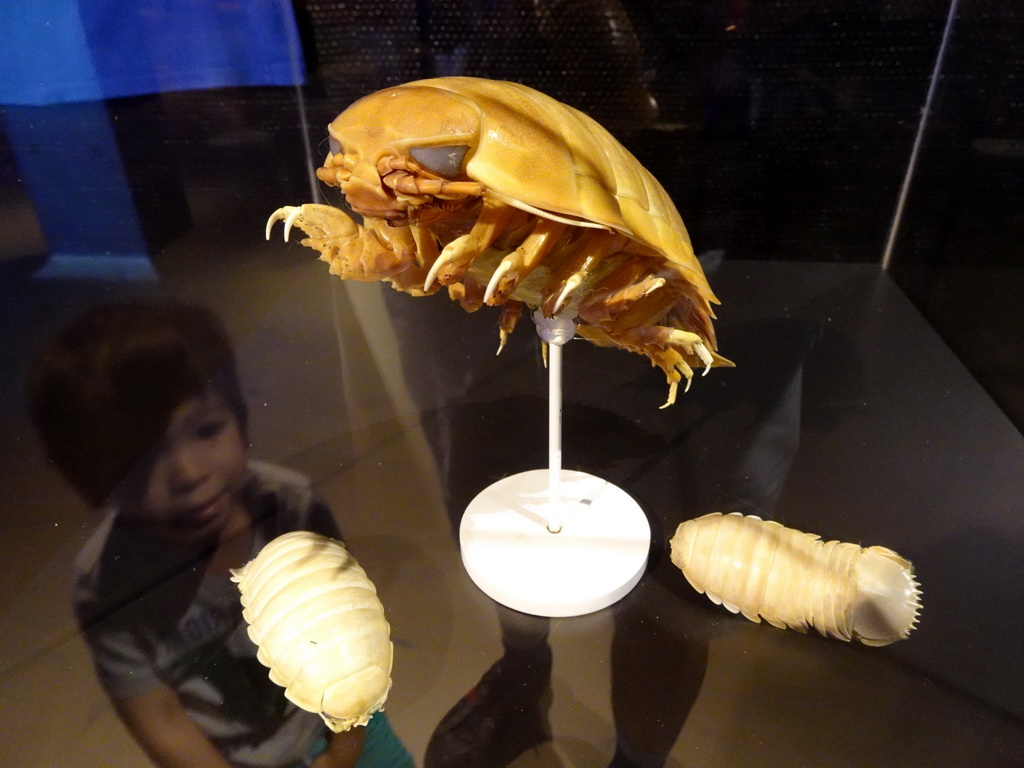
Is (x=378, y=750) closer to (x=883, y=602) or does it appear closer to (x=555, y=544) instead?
(x=555, y=544)

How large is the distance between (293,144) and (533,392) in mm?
994

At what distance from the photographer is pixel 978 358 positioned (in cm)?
174

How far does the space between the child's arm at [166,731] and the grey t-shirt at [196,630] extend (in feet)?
0.04

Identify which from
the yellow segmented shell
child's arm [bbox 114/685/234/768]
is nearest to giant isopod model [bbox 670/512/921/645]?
the yellow segmented shell

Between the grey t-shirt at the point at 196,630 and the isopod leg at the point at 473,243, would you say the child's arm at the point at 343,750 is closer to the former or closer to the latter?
the grey t-shirt at the point at 196,630

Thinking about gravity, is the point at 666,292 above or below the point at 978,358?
above

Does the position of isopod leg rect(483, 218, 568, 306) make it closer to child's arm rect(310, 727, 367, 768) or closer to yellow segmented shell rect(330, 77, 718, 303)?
yellow segmented shell rect(330, 77, 718, 303)

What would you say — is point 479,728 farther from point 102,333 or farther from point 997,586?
point 102,333

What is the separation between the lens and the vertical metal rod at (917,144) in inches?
70.4

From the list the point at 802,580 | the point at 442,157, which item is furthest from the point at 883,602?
the point at 442,157

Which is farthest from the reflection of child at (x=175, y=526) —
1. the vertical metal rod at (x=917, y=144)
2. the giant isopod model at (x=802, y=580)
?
the vertical metal rod at (x=917, y=144)

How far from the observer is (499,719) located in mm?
991

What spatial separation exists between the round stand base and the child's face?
51 centimetres

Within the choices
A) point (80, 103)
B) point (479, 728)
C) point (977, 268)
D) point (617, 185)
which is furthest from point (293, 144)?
point (977, 268)
